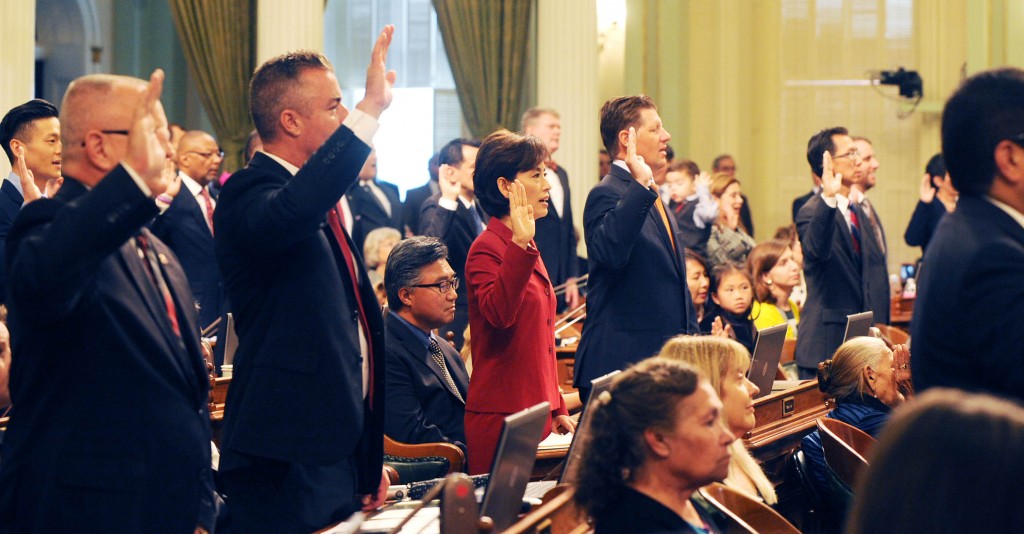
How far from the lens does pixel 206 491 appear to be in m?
2.33

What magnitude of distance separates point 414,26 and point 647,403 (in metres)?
10.2

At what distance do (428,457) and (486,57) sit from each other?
7.37 meters

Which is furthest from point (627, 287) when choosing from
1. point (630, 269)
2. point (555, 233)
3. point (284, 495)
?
point (555, 233)

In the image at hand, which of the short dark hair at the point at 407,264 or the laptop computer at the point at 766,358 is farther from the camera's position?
the laptop computer at the point at 766,358

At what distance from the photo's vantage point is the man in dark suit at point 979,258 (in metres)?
2.08

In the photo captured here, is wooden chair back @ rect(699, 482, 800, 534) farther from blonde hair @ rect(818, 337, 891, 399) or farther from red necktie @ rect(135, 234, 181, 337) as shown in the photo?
red necktie @ rect(135, 234, 181, 337)

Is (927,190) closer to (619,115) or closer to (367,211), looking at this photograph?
(367,211)

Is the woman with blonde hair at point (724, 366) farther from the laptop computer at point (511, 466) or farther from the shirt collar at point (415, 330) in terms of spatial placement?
the shirt collar at point (415, 330)

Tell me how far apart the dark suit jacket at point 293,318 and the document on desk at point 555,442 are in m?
1.08

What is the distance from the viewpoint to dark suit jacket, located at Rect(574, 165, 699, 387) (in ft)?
12.9

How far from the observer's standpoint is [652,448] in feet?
7.55

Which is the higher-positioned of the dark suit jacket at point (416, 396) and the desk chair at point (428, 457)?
the dark suit jacket at point (416, 396)

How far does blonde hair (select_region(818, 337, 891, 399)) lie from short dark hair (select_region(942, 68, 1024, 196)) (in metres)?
1.75

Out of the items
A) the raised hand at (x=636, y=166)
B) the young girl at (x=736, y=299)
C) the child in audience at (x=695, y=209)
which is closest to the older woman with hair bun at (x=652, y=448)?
the raised hand at (x=636, y=166)
